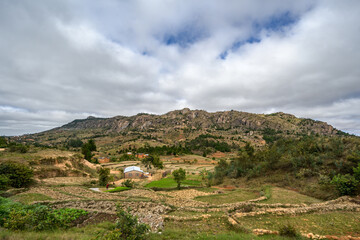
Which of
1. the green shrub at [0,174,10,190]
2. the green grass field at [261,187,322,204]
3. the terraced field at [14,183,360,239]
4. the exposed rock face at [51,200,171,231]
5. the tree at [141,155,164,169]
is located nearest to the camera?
the terraced field at [14,183,360,239]

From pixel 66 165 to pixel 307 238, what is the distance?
4473 centimetres

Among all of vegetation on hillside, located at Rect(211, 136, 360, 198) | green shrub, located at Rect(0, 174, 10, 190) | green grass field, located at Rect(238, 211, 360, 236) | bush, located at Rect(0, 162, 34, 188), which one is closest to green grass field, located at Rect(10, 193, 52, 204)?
green shrub, located at Rect(0, 174, 10, 190)

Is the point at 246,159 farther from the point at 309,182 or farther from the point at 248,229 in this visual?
the point at 248,229

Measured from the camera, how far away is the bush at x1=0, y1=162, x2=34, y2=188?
68.3ft

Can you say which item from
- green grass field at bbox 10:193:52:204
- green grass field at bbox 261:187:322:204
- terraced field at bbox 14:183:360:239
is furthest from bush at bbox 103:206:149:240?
green grass field at bbox 261:187:322:204

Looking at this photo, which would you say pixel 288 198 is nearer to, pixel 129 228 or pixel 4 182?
pixel 129 228

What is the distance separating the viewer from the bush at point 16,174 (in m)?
20.8

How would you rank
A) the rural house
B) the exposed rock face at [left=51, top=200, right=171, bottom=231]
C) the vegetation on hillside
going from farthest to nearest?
1. the rural house
2. the vegetation on hillside
3. the exposed rock face at [left=51, top=200, right=171, bottom=231]

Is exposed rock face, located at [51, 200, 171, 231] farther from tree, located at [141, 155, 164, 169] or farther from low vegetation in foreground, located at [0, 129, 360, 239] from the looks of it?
tree, located at [141, 155, 164, 169]

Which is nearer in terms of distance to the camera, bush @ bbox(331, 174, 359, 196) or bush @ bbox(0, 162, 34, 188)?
bush @ bbox(331, 174, 359, 196)

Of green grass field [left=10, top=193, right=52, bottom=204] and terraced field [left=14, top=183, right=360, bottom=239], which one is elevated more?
terraced field [left=14, top=183, right=360, bottom=239]

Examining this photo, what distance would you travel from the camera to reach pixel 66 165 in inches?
1433

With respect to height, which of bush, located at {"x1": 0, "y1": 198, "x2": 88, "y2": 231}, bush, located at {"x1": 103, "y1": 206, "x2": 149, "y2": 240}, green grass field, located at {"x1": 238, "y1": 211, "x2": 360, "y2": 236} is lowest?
green grass field, located at {"x1": 238, "y1": 211, "x2": 360, "y2": 236}

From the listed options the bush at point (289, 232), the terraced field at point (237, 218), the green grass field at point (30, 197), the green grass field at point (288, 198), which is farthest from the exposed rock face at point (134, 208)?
the green grass field at point (288, 198)
